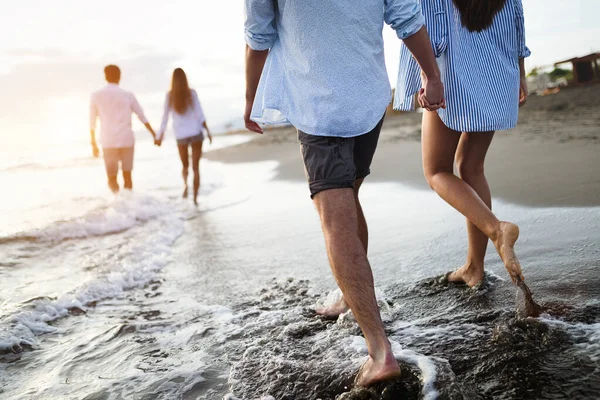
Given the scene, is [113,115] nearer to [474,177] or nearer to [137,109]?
[137,109]

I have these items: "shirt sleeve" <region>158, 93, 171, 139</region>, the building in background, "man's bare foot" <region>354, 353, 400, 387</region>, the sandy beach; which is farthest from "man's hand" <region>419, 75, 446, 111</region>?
the building in background

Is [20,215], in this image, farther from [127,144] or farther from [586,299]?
[586,299]

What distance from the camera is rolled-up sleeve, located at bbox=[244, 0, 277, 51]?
1994mm

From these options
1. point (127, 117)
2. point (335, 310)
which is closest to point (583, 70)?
point (127, 117)

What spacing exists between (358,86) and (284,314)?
1232mm

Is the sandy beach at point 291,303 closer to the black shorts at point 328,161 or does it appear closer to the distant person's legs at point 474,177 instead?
the distant person's legs at point 474,177

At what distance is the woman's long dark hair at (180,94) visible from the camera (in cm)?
755

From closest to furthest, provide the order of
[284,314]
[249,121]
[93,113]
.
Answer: [249,121], [284,314], [93,113]

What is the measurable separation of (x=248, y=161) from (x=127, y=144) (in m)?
5.65

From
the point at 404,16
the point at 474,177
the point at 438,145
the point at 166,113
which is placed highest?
the point at 404,16

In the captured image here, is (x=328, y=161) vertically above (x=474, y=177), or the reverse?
(x=328, y=161)

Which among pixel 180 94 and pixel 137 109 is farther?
pixel 137 109

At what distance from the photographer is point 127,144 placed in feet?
25.2

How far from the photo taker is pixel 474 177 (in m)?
2.59
